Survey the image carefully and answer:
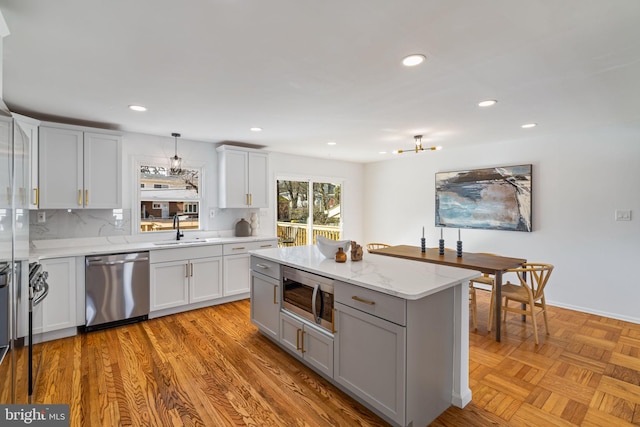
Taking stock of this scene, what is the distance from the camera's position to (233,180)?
4.54m

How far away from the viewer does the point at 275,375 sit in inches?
96.3

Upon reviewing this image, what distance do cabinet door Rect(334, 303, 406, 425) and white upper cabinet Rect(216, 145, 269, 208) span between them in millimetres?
2922

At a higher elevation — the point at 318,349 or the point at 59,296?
the point at 59,296

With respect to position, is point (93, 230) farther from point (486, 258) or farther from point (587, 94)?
point (587, 94)

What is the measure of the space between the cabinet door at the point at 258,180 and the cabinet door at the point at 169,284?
1.42m

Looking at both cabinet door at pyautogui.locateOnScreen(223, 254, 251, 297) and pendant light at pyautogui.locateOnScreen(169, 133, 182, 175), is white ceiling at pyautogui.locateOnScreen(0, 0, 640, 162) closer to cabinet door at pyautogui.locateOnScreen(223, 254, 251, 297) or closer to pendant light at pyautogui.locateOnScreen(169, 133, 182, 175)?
pendant light at pyautogui.locateOnScreen(169, 133, 182, 175)

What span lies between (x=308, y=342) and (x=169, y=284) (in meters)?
2.19

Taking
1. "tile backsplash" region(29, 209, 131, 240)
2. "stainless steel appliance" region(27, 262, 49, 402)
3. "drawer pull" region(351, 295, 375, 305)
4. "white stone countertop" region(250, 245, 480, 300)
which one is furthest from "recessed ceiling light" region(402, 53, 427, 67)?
"tile backsplash" region(29, 209, 131, 240)

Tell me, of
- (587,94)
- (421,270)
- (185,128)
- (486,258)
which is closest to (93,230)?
(185,128)

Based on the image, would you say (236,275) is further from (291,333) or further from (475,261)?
(475,261)

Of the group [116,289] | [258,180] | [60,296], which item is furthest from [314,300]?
[258,180]

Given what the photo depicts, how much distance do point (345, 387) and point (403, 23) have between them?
7.44 feet

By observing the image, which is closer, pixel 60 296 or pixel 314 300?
pixel 314 300

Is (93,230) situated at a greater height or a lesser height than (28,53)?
lesser
